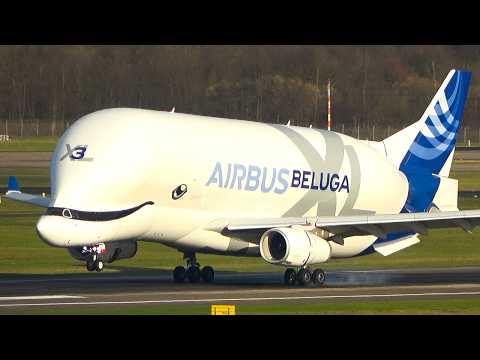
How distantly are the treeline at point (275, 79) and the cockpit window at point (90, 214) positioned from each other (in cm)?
5121

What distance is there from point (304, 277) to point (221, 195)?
332 centimetres

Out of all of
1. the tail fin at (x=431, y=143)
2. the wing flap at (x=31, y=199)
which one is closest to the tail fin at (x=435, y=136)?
the tail fin at (x=431, y=143)

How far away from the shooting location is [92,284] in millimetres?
40625

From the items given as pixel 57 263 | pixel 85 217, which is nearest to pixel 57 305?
pixel 85 217

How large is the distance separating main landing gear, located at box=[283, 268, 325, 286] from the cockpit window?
17.0 ft

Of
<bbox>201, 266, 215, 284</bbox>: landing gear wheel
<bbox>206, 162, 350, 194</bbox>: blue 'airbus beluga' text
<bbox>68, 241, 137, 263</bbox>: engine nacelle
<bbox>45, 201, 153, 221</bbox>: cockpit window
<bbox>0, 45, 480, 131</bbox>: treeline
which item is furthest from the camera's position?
<bbox>0, 45, 480, 131</bbox>: treeline

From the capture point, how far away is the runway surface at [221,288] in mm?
34781

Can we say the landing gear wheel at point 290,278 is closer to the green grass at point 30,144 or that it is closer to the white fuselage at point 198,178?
the white fuselage at point 198,178

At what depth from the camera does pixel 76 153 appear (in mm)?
38000

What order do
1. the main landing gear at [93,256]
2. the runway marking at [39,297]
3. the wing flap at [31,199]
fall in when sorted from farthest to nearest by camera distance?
the wing flap at [31,199] < the main landing gear at [93,256] < the runway marking at [39,297]

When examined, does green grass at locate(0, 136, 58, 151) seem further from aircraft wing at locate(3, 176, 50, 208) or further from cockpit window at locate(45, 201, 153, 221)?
cockpit window at locate(45, 201, 153, 221)

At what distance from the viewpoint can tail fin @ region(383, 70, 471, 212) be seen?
156 ft

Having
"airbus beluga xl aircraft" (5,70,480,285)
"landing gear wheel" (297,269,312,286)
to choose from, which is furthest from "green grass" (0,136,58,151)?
"landing gear wheel" (297,269,312,286)

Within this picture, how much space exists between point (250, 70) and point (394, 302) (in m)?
56.3
